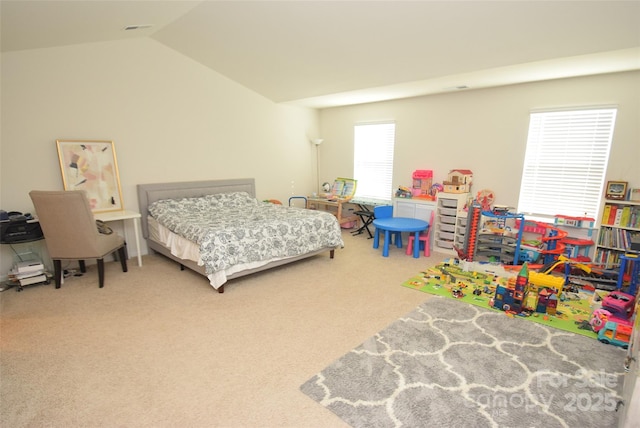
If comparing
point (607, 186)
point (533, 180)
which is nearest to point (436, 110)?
point (533, 180)

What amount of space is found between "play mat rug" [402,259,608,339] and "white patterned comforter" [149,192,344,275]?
1.35 metres

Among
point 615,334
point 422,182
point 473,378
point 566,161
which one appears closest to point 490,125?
point 566,161

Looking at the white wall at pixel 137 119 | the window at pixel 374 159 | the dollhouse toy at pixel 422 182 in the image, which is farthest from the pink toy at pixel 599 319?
the white wall at pixel 137 119

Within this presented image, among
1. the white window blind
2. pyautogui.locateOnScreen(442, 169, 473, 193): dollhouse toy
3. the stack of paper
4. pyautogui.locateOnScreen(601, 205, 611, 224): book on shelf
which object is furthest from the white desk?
pyautogui.locateOnScreen(601, 205, 611, 224): book on shelf

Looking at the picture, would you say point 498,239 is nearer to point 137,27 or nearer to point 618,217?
point 618,217

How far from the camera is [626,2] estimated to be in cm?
235

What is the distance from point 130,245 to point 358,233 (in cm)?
383

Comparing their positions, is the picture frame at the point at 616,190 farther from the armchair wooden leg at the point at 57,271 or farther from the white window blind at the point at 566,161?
the armchair wooden leg at the point at 57,271

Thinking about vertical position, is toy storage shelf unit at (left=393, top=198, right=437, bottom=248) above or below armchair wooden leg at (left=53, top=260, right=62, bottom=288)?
above

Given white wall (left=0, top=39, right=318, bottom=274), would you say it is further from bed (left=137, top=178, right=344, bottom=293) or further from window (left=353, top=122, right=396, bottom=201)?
window (left=353, top=122, right=396, bottom=201)

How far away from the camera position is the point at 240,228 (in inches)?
141

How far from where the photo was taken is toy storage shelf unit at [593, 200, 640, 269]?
11.7 ft

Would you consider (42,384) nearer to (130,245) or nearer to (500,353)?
(130,245)

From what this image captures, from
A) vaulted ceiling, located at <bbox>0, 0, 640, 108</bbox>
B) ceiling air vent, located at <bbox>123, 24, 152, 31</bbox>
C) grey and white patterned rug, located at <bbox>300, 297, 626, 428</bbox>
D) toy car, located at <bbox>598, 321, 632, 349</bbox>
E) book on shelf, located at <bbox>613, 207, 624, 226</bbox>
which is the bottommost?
A: grey and white patterned rug, located at <bbox>300, 297, 626, 428</bbox>
